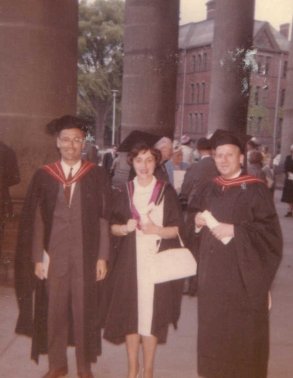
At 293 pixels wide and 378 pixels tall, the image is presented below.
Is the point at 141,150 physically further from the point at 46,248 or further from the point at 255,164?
the point at 255,164

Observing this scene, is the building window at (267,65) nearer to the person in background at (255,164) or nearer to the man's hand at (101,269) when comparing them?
the person in background at (255,164)

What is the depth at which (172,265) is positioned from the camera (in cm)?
409

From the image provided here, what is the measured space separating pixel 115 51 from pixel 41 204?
144 ft

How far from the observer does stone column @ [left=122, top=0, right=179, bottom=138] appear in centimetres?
1057

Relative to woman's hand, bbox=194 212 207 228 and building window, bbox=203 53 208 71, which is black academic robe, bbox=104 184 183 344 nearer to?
woman's hand, bbox=194 212 207 228

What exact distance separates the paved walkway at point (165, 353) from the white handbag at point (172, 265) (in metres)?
0.92

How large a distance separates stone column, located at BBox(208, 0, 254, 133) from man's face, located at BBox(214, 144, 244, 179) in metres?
10.3

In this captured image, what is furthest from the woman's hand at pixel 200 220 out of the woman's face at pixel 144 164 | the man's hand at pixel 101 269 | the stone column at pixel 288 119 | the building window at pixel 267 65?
the building window at pixel 267 65

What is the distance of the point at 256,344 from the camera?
3.87 m

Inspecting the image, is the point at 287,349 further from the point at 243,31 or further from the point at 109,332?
the point at 243,31

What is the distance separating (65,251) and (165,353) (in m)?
1.45

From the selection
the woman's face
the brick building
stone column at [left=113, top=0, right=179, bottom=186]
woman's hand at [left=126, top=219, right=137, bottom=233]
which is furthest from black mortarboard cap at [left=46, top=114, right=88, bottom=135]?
the brick building

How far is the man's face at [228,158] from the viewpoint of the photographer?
3.87m

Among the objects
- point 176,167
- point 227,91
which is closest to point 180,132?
point 227,91
